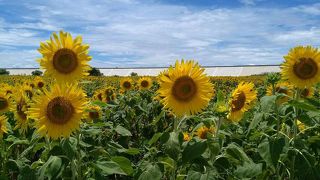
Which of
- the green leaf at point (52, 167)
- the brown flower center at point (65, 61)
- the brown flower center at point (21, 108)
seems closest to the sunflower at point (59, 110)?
the green leaf at point (52, 167)

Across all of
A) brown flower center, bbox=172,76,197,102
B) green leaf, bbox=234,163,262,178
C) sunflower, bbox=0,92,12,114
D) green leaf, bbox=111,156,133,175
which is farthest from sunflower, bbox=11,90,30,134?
green leaf, bbox=234,163,262,178

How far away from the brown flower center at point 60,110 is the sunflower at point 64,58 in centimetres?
38

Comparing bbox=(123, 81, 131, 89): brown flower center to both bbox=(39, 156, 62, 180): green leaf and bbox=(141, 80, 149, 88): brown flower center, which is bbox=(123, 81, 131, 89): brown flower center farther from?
bbox=(39, 156, 62, 180): green leaf

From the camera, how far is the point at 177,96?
368 centimetres

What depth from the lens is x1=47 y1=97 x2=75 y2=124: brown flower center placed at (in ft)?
11.2

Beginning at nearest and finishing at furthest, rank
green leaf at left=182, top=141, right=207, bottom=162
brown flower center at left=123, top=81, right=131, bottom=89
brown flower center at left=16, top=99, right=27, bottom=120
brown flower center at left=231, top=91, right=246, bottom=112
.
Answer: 1. green leaf at left=182, top=141, right=207, bottom=162
2. brown flower center at left=231, top=91, right=246, bottom=112
3. brown flower center at left=16, top=99, right=27, bottom=120
4. brown flower center at left=123, top=81, right=131, bottom=89

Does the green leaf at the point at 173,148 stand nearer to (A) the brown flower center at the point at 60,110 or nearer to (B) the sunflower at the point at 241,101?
(A) the brown flower center at the point at 60,110

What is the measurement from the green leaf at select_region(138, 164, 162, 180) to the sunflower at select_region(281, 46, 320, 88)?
68.4 inches

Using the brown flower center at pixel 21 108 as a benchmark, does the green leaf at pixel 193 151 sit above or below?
below

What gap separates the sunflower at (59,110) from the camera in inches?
135

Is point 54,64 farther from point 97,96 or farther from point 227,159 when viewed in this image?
point 97,96

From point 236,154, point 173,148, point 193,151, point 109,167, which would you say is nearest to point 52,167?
point 109,167

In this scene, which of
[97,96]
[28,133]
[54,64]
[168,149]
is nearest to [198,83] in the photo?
[168,149]

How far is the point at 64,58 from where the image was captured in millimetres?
3764
